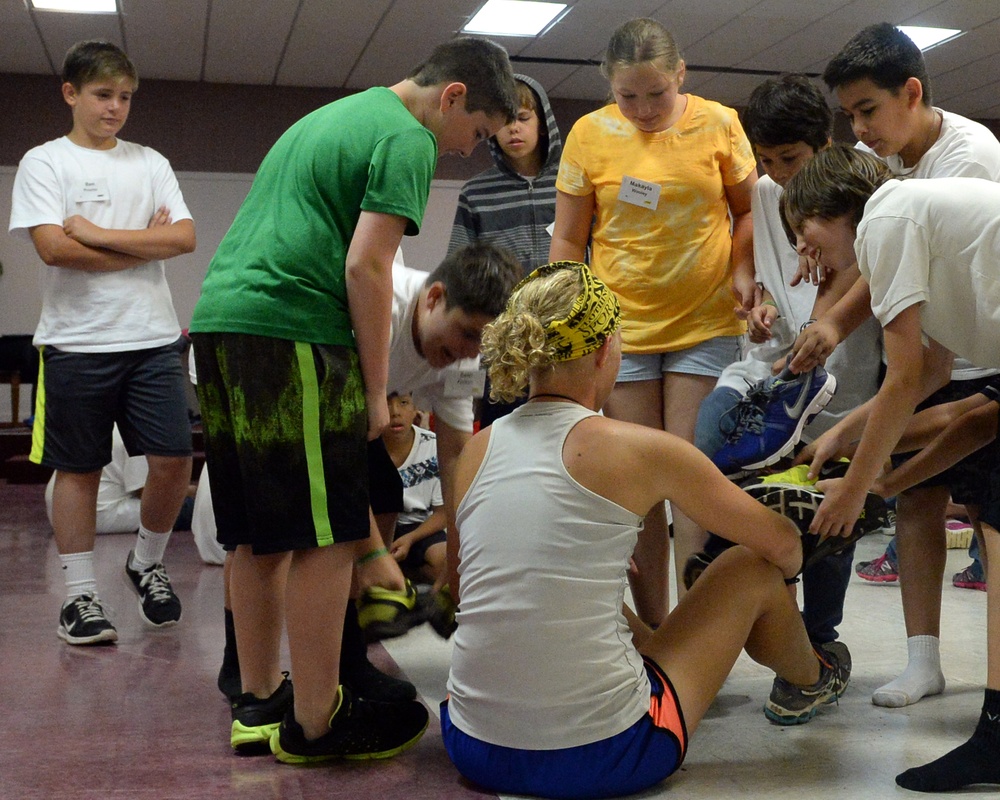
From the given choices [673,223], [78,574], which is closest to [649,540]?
[673,223]

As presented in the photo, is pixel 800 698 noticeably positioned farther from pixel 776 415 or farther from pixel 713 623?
pixel 776 415

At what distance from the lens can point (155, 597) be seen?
2.74 metres

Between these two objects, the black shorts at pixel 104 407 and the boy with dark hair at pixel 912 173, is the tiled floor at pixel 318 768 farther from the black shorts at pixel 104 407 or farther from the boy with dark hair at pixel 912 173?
the black shorts at pixel 104 407

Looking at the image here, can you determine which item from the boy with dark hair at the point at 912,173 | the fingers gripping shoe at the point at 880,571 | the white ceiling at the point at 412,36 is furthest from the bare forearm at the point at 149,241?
the white ceiling at the point at 412,36

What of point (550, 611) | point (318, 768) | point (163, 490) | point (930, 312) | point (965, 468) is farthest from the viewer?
point (163, 490)

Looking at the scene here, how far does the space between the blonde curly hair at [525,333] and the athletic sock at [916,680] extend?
3.25ft

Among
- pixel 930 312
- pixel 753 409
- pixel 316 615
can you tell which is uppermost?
pixel 930 312

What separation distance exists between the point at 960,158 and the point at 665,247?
24.8 inches

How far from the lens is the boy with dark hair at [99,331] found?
2.64 m

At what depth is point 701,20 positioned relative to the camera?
7090 millimetres

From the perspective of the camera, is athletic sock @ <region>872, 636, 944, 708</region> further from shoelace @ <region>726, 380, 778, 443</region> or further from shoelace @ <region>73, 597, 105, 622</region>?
shoelace @ <region>73, 597, 105, 622</region>

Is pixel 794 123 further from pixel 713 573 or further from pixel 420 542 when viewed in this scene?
pixel 420 542

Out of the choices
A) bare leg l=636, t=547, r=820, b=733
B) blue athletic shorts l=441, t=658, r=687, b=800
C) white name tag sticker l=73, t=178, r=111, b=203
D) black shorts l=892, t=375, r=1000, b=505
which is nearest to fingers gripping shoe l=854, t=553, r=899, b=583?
black shorts l=892, t=375, r=1000, b=505

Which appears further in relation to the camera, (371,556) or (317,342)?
(371,556)
